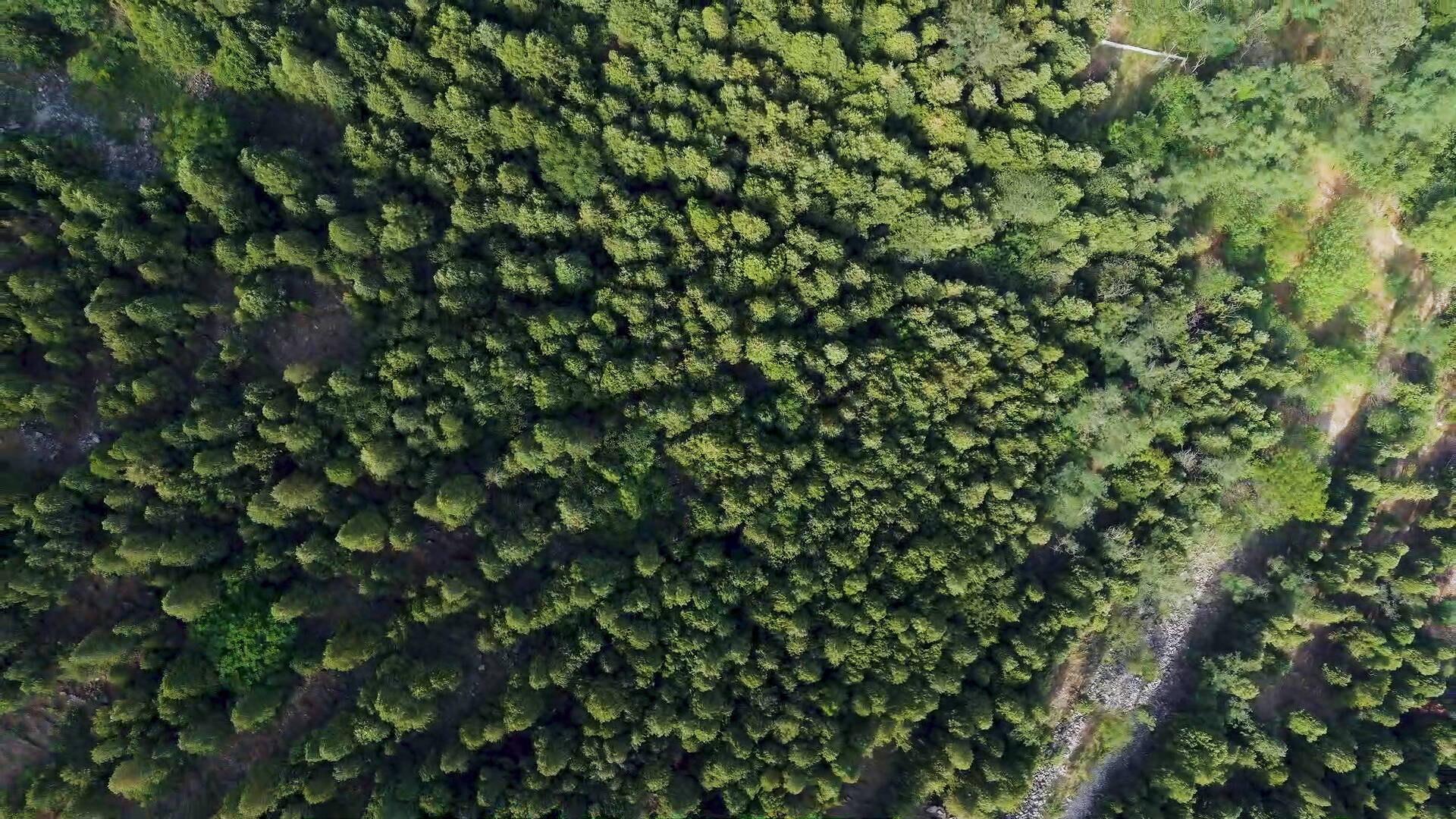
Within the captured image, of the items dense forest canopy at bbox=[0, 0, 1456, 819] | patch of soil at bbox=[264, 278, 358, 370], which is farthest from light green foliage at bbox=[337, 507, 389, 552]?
patch of soil at bbox=[264, 278, 358, 370]

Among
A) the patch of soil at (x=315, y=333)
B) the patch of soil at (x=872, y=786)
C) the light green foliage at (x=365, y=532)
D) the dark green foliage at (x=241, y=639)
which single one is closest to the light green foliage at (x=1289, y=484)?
the patch of soil at (x=872, y=786)

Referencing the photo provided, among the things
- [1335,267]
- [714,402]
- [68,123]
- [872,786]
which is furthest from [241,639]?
[1335,267]

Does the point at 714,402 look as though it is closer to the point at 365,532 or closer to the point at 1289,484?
the point at 365,532

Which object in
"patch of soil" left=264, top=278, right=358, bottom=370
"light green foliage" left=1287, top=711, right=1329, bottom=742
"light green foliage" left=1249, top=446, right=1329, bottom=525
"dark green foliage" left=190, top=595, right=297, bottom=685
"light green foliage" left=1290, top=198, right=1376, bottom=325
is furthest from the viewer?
"light green foliage" left=1290, top=198, right=1376, bottom=325

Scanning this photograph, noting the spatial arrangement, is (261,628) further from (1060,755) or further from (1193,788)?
(1193,788)

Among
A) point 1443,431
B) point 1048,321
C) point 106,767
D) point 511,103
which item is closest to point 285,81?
point 511,103

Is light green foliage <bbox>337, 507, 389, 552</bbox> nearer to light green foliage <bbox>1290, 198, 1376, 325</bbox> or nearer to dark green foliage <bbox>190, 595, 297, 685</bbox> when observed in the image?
dark green foliage <bbox>190, 595, 297, 685</bbox>

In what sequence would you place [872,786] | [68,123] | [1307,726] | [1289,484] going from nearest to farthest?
[68,123]
[872,786]
[1307,726]
[1289,484]

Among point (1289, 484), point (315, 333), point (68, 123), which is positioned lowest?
point (315, 333)
